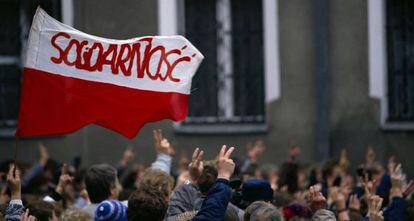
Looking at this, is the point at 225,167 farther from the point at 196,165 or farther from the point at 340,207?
the point at 340,207

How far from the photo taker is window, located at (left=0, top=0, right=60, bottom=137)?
55.9 feet

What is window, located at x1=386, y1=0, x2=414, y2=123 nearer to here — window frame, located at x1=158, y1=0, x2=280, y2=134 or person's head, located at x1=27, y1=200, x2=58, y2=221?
window frame, located at x1=158, y1=0, x2=280, y2=134

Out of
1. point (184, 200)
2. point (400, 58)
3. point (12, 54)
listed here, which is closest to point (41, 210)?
point (184, 200)

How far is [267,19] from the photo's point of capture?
15641 millimetres

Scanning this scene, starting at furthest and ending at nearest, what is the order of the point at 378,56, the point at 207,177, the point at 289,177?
the point at 378,56
the point at 289,177
the point at 207,177

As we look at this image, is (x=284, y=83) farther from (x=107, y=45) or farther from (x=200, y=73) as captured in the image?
(x=107, y=45)

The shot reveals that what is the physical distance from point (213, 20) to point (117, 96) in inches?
293

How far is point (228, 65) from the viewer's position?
53.0 feet

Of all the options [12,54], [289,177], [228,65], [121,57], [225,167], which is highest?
[12,54]

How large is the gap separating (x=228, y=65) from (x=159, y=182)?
821 cm

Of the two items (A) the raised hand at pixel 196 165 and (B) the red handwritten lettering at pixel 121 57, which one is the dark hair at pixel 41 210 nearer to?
(A) the raised hand at pixel 196 165

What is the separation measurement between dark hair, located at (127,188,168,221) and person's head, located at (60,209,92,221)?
0.94 meters

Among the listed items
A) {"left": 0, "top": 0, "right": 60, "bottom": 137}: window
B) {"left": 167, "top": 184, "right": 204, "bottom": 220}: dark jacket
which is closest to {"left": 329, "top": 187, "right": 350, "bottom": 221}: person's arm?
{"left": 167, "top": 184, "right": 204, "bottom": 220}: dark jacket

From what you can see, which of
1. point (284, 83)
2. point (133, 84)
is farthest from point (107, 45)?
point (284, 83)
